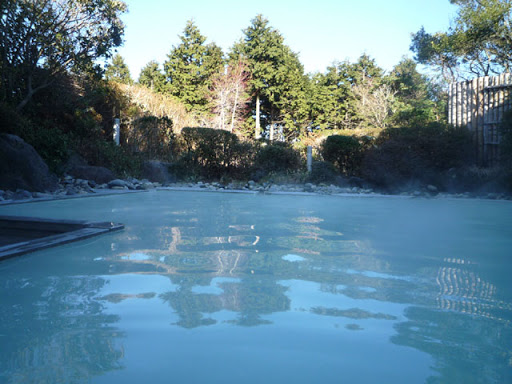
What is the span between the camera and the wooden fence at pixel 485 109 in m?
11.3

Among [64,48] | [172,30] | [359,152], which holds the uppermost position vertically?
[172,30]

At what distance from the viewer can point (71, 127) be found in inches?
487

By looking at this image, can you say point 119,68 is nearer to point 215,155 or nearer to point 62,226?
point 215,155

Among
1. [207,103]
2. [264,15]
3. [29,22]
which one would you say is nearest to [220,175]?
[29,22]

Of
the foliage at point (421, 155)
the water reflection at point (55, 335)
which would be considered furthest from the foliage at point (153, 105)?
the water reflection at point (55, 335)

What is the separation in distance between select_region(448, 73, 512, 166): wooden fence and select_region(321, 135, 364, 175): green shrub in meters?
2.91

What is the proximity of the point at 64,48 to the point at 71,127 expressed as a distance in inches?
83.4

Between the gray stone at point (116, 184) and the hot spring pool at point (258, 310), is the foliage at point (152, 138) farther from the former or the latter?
the hot spring pool at point (258, 310)

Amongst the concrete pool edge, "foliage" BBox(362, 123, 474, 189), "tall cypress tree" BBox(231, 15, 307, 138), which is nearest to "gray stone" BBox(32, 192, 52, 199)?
the concrete pool edge

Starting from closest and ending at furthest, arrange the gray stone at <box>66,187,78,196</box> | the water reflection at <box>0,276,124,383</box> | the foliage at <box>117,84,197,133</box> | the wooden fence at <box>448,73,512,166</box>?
1. the water reflection at <box>0,276,124,383</box>
2. the gray stone at <box>66,187,78,196</box>
3. the wooden fence at <box>448,73,512,166</box>
4. the foliage at <box>117,84,197,133</box>

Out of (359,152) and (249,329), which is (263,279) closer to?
(249,329)

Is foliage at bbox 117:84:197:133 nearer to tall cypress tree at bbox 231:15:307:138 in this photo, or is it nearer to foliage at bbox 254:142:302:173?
foliage at bbox 254:142:302:173

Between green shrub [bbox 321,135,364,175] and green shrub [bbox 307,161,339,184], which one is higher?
green shrub [bbox 321,135,364,175]

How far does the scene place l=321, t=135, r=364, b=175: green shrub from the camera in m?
12.1
